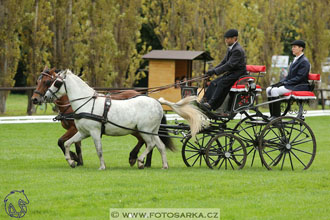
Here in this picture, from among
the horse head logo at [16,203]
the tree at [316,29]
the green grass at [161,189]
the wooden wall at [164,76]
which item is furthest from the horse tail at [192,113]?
the tree at [316,29]

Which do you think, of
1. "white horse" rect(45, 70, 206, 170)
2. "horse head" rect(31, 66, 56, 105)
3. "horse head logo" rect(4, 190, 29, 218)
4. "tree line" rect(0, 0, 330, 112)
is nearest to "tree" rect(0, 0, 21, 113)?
"tree line" rect(0, 0, 330, 112)

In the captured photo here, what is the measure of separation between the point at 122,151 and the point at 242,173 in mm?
4355

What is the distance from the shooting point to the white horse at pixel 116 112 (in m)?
10.1

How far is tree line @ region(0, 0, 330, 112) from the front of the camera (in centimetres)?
2314

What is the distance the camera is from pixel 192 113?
1012 cm

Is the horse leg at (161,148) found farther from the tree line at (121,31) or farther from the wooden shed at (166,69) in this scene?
the tree line at (121,31)

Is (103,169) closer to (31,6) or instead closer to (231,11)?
(31,6)

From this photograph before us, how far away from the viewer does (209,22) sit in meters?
30.7

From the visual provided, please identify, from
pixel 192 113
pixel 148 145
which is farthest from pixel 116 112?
pixel 192 113

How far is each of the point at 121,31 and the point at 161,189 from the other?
17.8m

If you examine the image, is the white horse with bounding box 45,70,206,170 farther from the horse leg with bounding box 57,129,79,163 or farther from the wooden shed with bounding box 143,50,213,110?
the wooden shed with bounding box 143,50,213,110

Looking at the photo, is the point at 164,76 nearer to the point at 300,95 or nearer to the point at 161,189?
the point at 300,95

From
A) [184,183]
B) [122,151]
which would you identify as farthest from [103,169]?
[122,151]

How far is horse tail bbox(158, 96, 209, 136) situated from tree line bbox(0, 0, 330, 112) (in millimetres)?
13183
